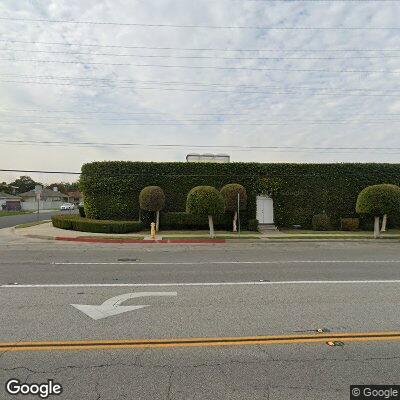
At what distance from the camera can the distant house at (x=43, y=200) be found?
72250 millimetres

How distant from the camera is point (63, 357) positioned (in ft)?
12.5

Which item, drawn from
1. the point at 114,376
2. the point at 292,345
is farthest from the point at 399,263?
the point at 114,376

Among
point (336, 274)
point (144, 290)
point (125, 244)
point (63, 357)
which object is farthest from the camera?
point (125, 244)

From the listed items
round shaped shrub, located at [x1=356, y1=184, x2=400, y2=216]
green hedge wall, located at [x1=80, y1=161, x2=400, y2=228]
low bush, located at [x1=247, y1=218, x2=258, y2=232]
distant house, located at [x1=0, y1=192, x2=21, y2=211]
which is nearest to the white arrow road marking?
round shaped shrub, located at [x1=356, y1=184, x2=400, y2=216]

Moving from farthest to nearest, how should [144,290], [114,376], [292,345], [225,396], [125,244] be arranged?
[125,244] < [144,290] < [292,345] < [114,376] < [225,396]

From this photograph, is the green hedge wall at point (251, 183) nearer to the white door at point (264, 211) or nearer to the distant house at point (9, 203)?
the white door at point (264, 211)

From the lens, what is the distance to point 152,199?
2141 cm

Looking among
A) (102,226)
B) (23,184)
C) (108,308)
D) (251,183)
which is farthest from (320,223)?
(23,184)

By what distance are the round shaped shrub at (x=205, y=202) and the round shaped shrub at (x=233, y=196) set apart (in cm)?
317

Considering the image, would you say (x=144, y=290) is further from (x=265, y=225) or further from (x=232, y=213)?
(x=265, y=225)

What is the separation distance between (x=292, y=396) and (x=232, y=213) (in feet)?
65.6

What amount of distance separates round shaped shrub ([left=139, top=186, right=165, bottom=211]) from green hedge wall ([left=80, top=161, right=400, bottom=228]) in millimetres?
1785

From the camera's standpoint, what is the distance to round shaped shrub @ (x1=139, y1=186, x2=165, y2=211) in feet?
70.2

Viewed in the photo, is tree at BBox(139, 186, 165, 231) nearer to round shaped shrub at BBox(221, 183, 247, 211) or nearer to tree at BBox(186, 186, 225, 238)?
tree at BBox(186, 186, 225, 238)
